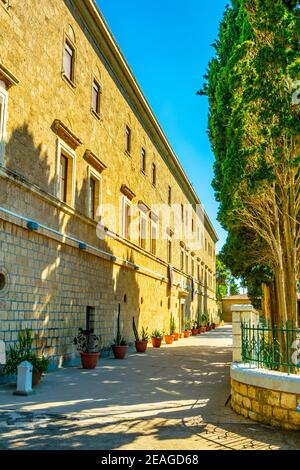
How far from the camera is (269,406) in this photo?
21.6ft

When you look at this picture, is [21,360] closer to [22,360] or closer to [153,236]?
[22,360]

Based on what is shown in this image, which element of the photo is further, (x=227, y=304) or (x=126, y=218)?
(x=227, y=304)

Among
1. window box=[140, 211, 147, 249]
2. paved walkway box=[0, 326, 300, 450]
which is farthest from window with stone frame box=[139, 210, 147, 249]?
paved walkway box=[0, 326, 300, 450]

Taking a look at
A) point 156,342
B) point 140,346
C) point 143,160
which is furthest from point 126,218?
point 156,342

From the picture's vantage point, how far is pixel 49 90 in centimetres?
1253

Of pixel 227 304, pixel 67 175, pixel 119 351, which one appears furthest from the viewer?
pixel 227 304

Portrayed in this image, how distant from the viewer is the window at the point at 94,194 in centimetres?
1570

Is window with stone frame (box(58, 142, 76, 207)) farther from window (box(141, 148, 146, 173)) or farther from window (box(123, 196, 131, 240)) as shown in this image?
window (box(141, 148, 146, 173))

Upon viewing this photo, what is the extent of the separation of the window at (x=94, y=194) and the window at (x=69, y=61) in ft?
10.1

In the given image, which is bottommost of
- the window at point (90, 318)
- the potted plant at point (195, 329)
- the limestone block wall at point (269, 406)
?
the limestone block wall at point (269, 406)

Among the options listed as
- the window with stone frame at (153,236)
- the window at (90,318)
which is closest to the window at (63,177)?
the window at (90,318)

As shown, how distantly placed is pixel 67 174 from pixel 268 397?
30.6ft

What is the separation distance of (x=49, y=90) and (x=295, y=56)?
20.7 feet

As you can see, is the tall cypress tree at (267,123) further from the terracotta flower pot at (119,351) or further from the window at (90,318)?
the terracotta flower pot at (119,351)
